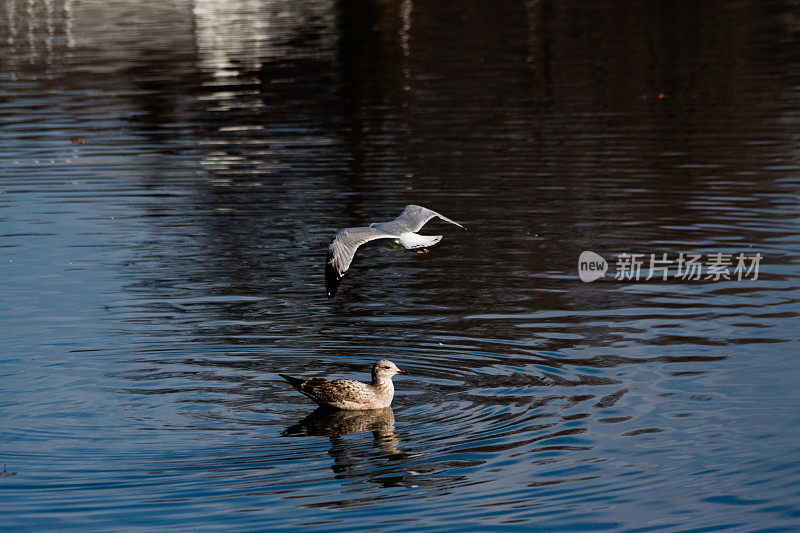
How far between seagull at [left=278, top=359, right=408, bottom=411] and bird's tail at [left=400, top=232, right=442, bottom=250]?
135 cm

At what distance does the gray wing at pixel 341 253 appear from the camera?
1187cm

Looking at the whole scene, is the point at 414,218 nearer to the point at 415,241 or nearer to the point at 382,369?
the point at 415,241

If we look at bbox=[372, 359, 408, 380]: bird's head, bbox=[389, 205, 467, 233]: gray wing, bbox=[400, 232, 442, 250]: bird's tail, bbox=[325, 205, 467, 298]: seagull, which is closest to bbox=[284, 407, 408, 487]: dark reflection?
bbox=[372, 359, 408, 380]: bird's head

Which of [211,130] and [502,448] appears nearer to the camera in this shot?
[502,448]

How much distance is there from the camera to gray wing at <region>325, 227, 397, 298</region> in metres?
11.9

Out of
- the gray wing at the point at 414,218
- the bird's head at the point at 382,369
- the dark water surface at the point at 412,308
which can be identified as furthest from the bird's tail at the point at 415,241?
the dark water surface at the point at 412,308

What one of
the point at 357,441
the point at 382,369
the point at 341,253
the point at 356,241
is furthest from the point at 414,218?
the point at 357,441

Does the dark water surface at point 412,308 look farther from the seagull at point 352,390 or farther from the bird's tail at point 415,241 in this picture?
the bird's tail at point 415,241

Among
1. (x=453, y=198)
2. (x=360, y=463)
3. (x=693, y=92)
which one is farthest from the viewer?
(x=693, y=92)

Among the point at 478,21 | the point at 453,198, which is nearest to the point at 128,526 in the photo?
the point at 453,198

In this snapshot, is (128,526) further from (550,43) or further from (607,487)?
(550,43)

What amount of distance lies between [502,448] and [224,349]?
4690mm

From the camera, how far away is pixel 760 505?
1003 centimetres

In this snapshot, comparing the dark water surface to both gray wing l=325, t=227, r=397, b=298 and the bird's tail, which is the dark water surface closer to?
gray wing l=325, t=227, r=397, b=298
